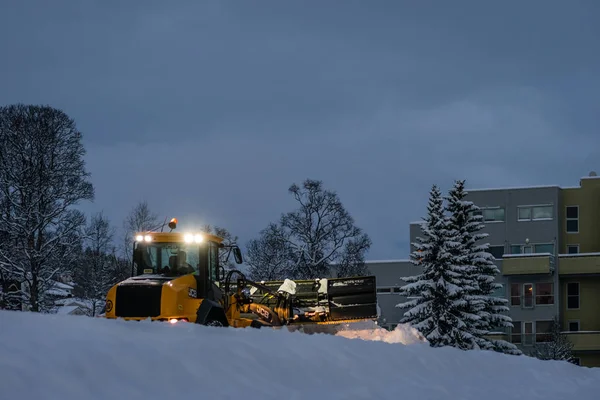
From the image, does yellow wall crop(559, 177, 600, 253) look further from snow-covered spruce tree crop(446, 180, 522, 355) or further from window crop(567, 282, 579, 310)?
snow-covered spruce tree crop(446, 180, 522, 355)

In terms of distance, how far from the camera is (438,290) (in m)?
38.7

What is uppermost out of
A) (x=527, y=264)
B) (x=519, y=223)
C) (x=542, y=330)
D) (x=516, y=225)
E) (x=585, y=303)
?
(x=519, y=223)

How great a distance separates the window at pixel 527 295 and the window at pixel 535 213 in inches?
183

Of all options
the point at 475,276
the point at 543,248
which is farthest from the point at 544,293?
the point at 475,276

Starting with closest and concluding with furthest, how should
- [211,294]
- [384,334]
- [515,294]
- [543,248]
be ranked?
[211,294] < [384,334] < [515,294] < [543,248]

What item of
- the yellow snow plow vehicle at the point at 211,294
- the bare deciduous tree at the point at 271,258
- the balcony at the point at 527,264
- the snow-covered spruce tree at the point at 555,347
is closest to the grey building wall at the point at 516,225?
the balcony at the point at 527,264

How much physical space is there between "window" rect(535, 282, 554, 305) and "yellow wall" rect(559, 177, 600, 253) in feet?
11.6

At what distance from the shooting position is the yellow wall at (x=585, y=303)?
55.2 meters

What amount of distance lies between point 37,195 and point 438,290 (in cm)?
1785

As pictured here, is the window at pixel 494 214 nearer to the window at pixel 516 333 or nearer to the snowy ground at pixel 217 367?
the window at pixel 516 333

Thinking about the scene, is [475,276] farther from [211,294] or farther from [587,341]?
[211,294]

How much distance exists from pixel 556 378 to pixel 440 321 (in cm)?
2571

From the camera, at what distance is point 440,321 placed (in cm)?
3856

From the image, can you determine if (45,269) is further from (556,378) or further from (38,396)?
(38,396)
